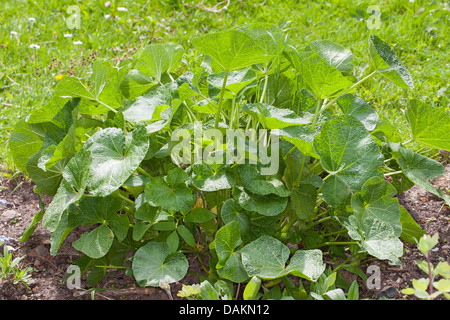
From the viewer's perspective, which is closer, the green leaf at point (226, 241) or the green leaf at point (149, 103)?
the green leaf at point (226, 241)

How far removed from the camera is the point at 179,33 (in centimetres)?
300

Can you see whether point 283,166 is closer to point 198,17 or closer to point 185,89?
point 185,89

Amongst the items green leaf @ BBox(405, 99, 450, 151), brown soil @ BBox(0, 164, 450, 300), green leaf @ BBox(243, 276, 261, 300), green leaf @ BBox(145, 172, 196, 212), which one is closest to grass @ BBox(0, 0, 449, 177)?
brown soil @ BBox(0, 164, 450, 300)

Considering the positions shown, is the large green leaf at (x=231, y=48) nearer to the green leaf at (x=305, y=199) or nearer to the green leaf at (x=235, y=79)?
the green leaf at (x=235, y=79)

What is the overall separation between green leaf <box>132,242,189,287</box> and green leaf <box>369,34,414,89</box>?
84 cm

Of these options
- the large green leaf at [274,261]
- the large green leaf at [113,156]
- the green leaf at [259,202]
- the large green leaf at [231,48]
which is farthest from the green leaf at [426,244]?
the large green leaf at [113,156]

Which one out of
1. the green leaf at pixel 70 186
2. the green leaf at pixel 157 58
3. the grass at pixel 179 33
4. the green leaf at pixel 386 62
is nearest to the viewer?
the green leaf at pixel 70 186

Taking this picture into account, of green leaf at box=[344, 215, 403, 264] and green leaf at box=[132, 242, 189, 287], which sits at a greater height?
green leaf at box=[344, 215, 403, 264]

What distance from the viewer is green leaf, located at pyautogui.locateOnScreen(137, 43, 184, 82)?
168cm

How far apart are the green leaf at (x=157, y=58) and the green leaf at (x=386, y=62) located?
26.6 inches

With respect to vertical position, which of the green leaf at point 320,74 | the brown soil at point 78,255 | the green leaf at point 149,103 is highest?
the green leaf at point 320,74

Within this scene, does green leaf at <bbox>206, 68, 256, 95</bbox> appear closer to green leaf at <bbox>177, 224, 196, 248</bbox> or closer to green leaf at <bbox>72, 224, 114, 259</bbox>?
green leaf at <bbox>177, 224, 196, 248</bbox>

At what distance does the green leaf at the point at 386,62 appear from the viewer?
147 cm
